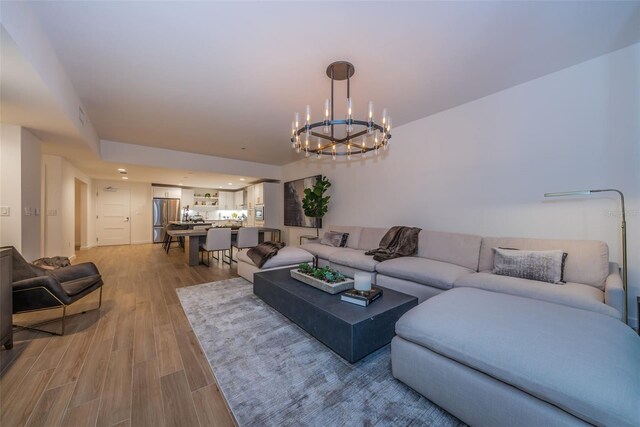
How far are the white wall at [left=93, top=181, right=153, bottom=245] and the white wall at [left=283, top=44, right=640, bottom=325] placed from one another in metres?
9.09

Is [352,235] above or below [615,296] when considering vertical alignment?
above

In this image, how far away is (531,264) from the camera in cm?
229

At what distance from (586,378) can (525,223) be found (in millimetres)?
2311

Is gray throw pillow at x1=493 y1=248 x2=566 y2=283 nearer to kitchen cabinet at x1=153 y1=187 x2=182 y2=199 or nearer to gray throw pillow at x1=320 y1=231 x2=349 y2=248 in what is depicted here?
gray throw pillow at x1=320 y1=231 x2=349 y2=248

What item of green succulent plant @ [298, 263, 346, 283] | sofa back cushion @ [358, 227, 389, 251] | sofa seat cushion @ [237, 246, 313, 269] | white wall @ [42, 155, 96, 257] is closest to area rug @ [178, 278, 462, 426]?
green succulent plant @ [298, 263, 346, 283]

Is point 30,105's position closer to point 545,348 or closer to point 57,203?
point 57,203

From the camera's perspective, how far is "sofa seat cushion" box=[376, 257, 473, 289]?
2.56 metres

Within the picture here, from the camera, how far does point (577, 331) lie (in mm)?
1267

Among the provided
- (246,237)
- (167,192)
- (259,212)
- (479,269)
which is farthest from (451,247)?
(167,192)

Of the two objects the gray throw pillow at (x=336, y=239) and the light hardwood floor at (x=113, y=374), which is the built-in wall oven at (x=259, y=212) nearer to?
the gray throw pillow at (x=336, y=239)

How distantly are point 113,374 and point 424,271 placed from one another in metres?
3.02

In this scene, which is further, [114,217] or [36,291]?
[114,217]

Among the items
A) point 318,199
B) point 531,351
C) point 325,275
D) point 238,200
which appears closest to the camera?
point 531,351

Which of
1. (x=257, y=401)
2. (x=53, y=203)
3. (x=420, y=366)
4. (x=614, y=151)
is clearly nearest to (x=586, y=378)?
(x=420, y=366)
